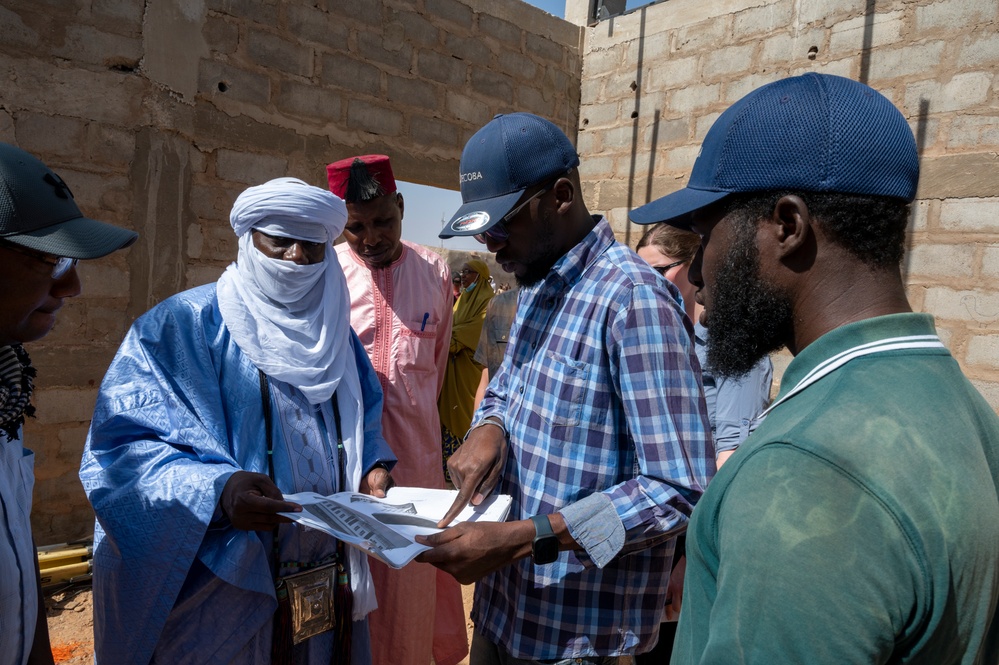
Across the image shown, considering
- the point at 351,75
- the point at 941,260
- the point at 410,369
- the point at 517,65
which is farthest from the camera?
the point at 517,65

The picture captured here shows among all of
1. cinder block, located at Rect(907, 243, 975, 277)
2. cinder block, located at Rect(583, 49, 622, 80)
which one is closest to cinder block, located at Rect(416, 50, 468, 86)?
cinder block, located at Rect(583, 49, 622, 80)

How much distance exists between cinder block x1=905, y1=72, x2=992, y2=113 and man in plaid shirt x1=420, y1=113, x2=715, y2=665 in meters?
4.25

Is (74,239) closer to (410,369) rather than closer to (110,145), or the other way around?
(410,369)

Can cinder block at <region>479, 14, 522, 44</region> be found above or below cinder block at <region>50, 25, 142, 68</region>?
above

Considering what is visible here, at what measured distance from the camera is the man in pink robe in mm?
3221

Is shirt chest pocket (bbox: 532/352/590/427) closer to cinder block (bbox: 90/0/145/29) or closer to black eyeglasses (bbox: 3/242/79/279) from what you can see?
black eyeglasses (bbox: 3/242/79/279)

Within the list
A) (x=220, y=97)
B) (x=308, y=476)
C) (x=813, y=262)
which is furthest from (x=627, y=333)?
(x=220, y=97)

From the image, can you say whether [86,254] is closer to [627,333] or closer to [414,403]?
[627,333]

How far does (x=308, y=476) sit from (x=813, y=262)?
1678 mm

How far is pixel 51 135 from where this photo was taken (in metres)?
4.01

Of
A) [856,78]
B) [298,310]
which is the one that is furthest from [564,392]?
[856,78]

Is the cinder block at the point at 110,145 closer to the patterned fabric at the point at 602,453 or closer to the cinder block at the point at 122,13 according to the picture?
the cinder block at the point at 122,13

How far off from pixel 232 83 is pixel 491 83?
7.98 feet

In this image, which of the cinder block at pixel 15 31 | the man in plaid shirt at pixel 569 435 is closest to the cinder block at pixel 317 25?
the cinder block at pixel 15 31
